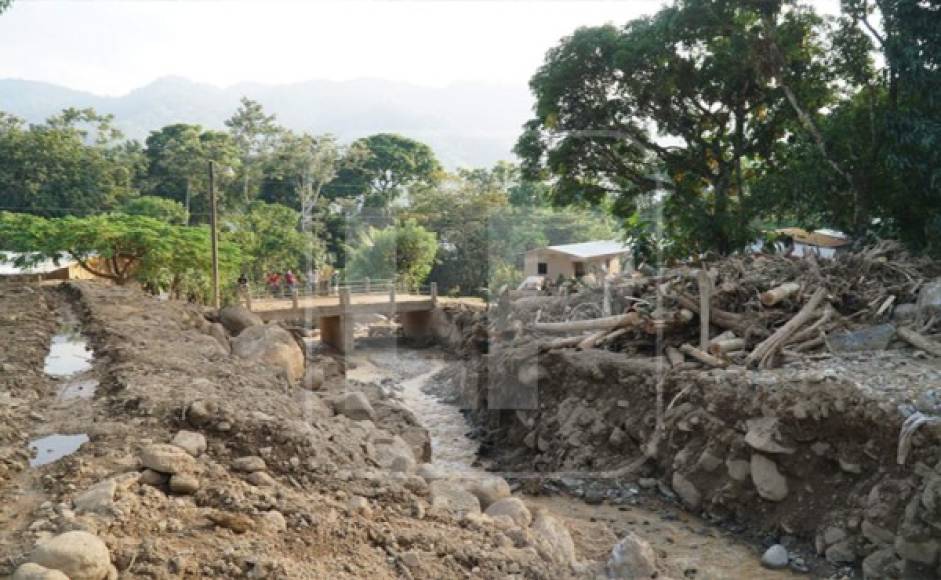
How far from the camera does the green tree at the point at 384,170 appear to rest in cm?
3456

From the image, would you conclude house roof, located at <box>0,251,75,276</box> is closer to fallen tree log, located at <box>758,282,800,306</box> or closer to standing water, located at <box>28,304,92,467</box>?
standing water, located at <box>28,304,92,467</box>

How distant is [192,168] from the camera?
98.9 feet

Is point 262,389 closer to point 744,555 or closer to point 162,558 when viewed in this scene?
point 162,558

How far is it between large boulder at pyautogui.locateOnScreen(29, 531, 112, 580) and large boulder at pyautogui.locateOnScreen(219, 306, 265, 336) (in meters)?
→ 10.1

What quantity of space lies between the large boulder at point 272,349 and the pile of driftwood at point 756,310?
402 cm

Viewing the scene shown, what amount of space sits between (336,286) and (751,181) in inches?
484

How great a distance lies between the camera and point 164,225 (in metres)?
16.1

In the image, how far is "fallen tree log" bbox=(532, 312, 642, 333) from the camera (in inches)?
414

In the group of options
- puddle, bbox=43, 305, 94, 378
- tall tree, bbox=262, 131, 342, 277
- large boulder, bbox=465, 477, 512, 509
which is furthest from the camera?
tall tree, bbox=262, 131, 342, 277

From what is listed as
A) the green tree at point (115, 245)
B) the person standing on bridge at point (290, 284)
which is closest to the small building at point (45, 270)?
the green tree at point (115, 245)

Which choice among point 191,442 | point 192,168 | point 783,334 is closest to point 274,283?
point 192,168

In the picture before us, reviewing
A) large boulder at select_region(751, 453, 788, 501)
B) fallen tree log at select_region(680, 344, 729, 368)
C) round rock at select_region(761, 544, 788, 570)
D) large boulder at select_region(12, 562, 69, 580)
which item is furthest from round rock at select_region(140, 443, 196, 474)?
fallen tree log at select_region(680, 344, 729, 368)

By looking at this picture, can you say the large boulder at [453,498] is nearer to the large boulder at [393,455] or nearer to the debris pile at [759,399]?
the large boulder at [393,455]

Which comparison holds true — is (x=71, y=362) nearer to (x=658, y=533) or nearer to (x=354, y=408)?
(x=354, y=408)
